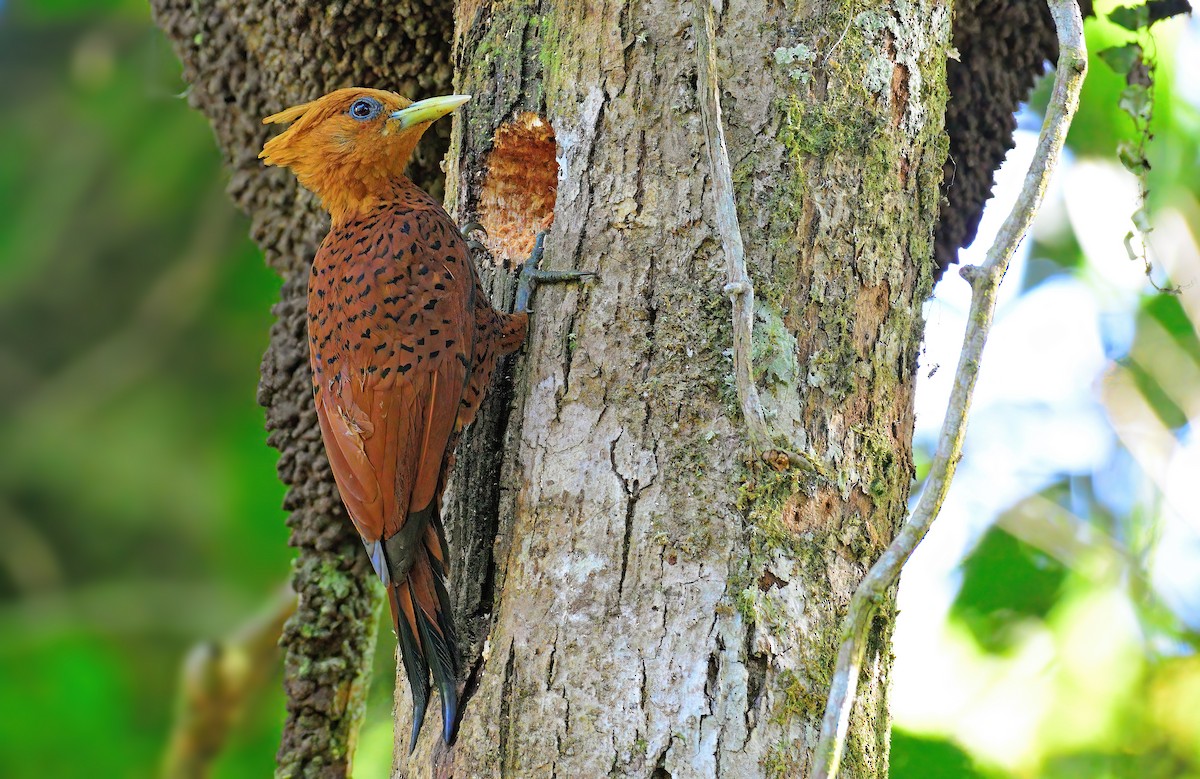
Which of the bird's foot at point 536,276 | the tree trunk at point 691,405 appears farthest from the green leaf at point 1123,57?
the bird's foot at point 536,276

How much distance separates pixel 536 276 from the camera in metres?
2.65

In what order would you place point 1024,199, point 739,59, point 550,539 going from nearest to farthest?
point 1024,199 < point 550,539 < point 739,59

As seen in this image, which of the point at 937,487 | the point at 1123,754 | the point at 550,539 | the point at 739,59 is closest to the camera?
the point at 937,487

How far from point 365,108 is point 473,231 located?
48cm

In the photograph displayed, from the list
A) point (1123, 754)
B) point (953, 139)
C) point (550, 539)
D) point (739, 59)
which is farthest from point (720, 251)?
point (1123, 754)

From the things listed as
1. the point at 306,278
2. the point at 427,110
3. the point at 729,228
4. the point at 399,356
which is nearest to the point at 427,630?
the point at 399,356

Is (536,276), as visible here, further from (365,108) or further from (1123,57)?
(1123,57)

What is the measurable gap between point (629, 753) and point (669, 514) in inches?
17.5

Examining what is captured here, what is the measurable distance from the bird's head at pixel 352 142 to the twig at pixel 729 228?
3.15ft

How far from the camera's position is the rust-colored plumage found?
8.45ft

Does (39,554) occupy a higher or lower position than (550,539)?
lower

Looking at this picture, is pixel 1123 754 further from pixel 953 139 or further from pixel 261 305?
pixel 261 305

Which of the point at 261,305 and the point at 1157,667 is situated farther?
the point at 261,305

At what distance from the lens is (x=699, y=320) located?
2.43 metres
